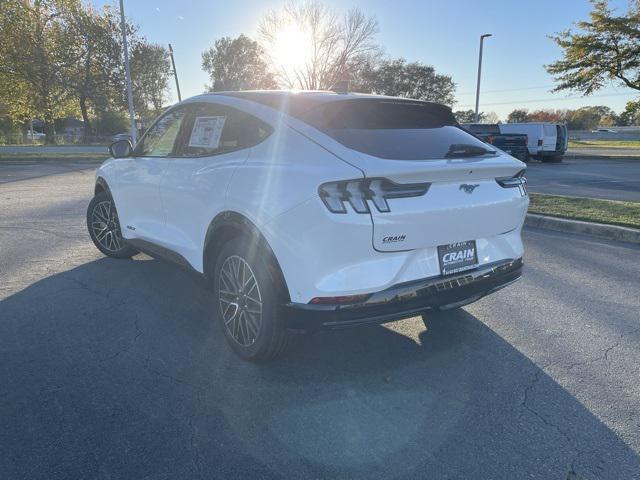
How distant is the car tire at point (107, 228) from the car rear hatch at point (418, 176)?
3.19 meters

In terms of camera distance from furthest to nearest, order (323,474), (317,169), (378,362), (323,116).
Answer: (378,362) < (323,116) < (317,169) < (323,474)

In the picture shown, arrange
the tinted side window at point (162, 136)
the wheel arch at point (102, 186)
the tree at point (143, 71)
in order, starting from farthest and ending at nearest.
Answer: the tree at point (143, 71)
the wheel arch at point (102, 186)
the tinted side window at point (162, 136)

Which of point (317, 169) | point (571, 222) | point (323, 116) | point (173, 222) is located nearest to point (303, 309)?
point (317, 169)

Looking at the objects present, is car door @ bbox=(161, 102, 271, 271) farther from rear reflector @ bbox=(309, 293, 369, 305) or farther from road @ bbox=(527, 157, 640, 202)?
road @ bbox=(527, 157, 640, 202)

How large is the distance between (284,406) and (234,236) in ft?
3.83

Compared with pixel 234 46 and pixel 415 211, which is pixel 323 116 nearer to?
pixel 415 211

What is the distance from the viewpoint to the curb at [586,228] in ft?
21.1

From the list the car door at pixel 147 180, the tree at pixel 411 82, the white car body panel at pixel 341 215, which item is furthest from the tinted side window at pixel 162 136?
the tree at pixel 411 82

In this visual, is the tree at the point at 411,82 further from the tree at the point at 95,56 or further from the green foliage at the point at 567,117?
the tree at the point at 95,56

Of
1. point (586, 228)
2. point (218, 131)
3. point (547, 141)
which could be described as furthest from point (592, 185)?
point (218, 131)

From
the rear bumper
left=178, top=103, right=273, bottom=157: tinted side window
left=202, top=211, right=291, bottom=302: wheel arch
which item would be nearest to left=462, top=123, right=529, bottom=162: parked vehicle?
left=178, top=103, right=273, bottom=157: tinted side window

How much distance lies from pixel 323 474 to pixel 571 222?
6.34 metres

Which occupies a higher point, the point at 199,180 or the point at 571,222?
the point at 199,180

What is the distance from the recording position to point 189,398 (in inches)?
108
